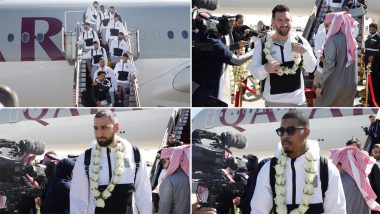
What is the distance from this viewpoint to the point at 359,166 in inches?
296

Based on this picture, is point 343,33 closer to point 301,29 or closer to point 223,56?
point 223,56

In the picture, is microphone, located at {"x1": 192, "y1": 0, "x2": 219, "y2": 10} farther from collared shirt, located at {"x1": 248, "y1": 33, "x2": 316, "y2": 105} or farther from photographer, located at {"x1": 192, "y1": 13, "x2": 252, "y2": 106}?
collared shirt, located at {"x1": 248, "y1": 33, "x2": 316, "y2": 105}

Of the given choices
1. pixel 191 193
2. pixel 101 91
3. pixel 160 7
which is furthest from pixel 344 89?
pixel 160 7

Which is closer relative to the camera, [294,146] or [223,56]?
[294,146]

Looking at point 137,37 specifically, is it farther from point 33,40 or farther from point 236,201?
point 236,201

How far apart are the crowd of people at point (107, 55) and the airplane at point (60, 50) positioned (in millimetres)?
1508

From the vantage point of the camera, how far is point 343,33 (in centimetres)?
810

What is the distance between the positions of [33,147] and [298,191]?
3.09 m

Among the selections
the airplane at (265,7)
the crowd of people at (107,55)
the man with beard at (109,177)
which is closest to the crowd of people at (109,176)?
the man with beard at (109,177)

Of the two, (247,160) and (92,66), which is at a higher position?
(92,66)

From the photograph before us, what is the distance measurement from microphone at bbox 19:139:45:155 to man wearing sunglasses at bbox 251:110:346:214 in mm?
2857

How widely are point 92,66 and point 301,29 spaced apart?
266cm

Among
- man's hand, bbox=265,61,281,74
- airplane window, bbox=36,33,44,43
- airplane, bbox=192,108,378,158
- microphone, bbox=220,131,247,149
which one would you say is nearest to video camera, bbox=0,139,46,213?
airplane, bbox=192,108,378,158

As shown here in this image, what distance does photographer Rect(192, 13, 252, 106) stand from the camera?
7.60 meters
